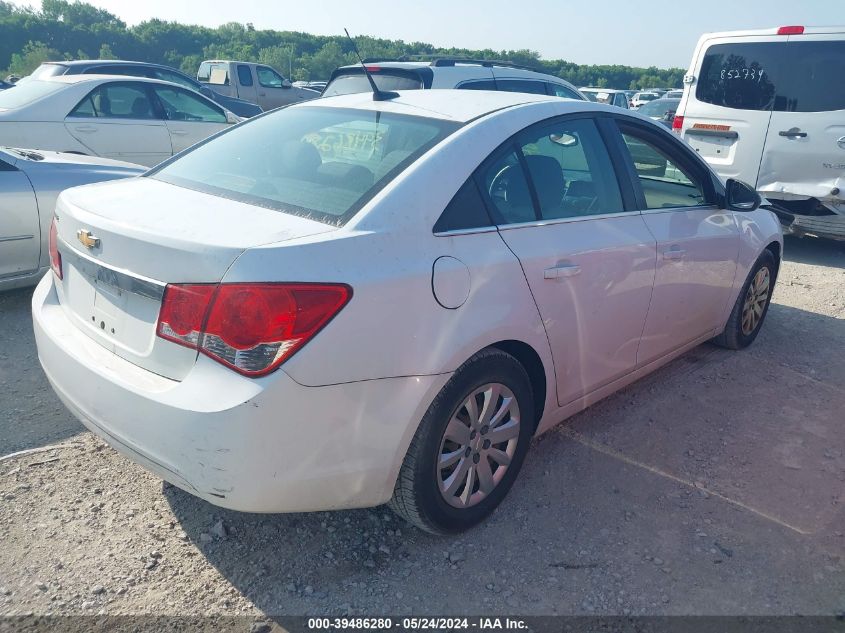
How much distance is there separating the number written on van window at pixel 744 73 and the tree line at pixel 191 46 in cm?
3036

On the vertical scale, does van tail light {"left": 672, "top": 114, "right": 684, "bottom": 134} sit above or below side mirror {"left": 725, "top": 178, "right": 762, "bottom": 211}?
above

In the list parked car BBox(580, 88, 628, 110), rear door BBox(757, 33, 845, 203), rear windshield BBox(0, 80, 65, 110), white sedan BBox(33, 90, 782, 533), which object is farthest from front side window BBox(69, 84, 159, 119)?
parked car BBox(580, 88, 628, 110)

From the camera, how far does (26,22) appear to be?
4216 centimetres

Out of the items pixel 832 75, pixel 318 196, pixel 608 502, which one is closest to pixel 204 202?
pixel 318 196

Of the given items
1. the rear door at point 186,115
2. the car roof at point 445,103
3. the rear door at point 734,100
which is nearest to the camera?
the car roof at point 445,103

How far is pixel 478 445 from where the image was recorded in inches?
109

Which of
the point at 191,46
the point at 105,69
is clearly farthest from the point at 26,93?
the point at 191,46

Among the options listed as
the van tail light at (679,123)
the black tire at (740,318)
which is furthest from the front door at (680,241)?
the van tail light at (679,123)

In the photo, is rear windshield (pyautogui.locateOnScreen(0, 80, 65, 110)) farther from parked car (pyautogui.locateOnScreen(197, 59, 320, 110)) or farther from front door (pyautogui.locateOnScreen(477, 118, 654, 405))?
parked car (pyautogui.locateOnScreen(197, 59, 320, 110))

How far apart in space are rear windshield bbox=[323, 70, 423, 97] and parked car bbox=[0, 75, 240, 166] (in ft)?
7.22

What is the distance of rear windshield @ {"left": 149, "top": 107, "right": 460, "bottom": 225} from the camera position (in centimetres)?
259

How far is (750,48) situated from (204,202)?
6.91 m

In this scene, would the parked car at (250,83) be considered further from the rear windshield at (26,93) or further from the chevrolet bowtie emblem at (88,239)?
the chevrolet bowtie emblem at (88,239)

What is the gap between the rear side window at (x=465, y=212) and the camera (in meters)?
2.56
